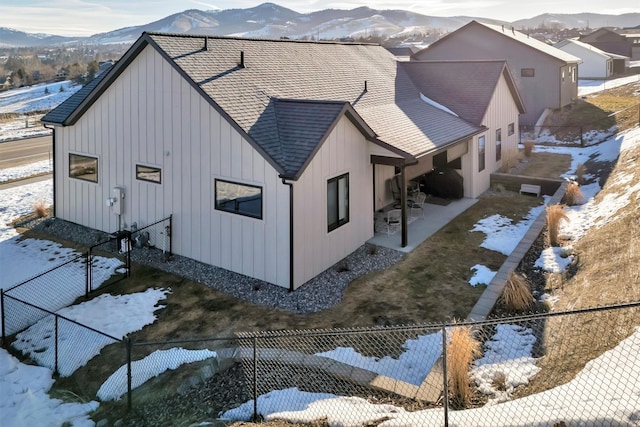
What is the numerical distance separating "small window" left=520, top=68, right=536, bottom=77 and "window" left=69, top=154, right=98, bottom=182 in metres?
28.0

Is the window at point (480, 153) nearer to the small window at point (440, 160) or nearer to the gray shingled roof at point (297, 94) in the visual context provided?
the gray shingled roof at point (297, 94)

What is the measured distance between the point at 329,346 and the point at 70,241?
9110 mm

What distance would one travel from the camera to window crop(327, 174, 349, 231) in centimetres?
1116

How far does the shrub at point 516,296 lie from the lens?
8.94m

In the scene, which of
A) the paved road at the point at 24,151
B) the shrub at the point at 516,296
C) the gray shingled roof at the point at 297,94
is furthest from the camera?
the paved road at the point at 24,151

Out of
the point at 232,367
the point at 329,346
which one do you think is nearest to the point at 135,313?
the point at 232,367

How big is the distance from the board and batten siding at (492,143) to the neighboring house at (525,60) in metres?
11.9

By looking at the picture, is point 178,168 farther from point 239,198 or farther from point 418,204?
point 418,204

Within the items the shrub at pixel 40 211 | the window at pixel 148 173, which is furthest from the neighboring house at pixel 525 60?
the shrub at pixel 40 211

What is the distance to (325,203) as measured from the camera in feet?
35.7

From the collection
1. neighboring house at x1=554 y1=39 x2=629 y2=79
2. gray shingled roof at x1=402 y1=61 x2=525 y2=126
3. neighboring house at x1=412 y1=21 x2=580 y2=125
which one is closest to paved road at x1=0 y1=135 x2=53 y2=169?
gray shingled roof at x1=402 y1=61 x2=525 y2=126

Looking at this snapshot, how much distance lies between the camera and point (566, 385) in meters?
5.64

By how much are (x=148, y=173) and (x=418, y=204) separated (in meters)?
7.87

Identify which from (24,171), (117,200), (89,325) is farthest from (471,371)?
(24,171)
